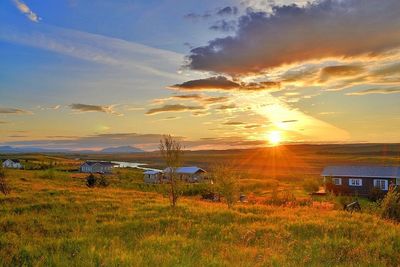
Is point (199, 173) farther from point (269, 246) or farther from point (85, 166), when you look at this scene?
point (269, 246)

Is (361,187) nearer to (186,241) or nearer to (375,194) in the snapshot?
(375,194)

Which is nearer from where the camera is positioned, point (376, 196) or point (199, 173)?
point (376, 196)

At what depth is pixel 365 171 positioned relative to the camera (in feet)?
206

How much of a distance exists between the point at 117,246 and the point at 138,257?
1.94 m

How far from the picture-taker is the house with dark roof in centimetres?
6116

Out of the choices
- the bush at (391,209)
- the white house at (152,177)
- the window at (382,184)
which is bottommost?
the white house at (152,177)

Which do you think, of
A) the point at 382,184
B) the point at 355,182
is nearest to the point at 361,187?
the point at 355,182

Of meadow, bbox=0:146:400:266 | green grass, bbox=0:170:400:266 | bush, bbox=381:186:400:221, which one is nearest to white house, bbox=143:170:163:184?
bush, bbox=381:186:400:221

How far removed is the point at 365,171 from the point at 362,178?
1.30 m

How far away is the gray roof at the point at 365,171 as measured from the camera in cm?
6123

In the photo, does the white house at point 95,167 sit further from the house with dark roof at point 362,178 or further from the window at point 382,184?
the window at point 382,184

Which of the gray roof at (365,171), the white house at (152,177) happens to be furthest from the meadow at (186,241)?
the white house at (152,177)

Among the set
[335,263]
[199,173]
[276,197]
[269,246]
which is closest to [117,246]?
[269,246]

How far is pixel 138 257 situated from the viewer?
404 inches
